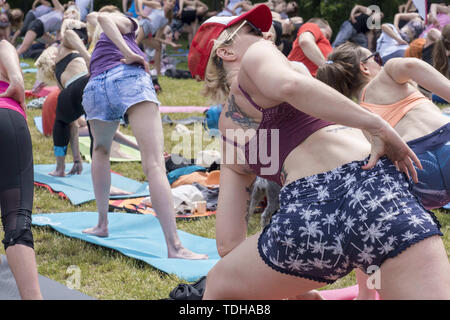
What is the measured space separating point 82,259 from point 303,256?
2698 millimetres

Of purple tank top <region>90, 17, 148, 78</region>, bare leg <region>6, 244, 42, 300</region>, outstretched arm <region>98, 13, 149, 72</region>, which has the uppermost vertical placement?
outstretched arm <region>98, 13, 149, 72</region>

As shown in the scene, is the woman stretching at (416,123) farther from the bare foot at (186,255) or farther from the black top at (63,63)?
the black top at (63,63)

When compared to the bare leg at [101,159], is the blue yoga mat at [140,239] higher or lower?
lower

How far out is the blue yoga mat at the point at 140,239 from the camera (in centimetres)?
403

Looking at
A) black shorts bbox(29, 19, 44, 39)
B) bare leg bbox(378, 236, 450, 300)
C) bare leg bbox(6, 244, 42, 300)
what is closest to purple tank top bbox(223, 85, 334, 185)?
bare leg bbox(378, 236, 450, 300)

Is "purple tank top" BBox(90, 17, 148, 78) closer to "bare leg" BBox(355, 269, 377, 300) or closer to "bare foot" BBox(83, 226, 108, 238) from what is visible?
"bare foot" BBox(83, 226, 108, 238)

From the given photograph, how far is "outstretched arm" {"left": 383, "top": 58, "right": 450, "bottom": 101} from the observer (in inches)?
109

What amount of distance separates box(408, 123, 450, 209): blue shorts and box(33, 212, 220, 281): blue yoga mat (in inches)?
59.4

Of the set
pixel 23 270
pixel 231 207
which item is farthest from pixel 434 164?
pixel 23 270

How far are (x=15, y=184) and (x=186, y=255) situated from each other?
1.48 meters

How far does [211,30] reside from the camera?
2.48 m

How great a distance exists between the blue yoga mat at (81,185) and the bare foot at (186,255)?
5.98 feet

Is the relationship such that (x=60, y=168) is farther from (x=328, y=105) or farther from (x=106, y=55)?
(x=328, y=105)

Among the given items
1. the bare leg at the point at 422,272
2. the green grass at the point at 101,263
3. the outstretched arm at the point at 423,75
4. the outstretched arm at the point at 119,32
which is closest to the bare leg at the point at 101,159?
the green grass at the point at 101,263
